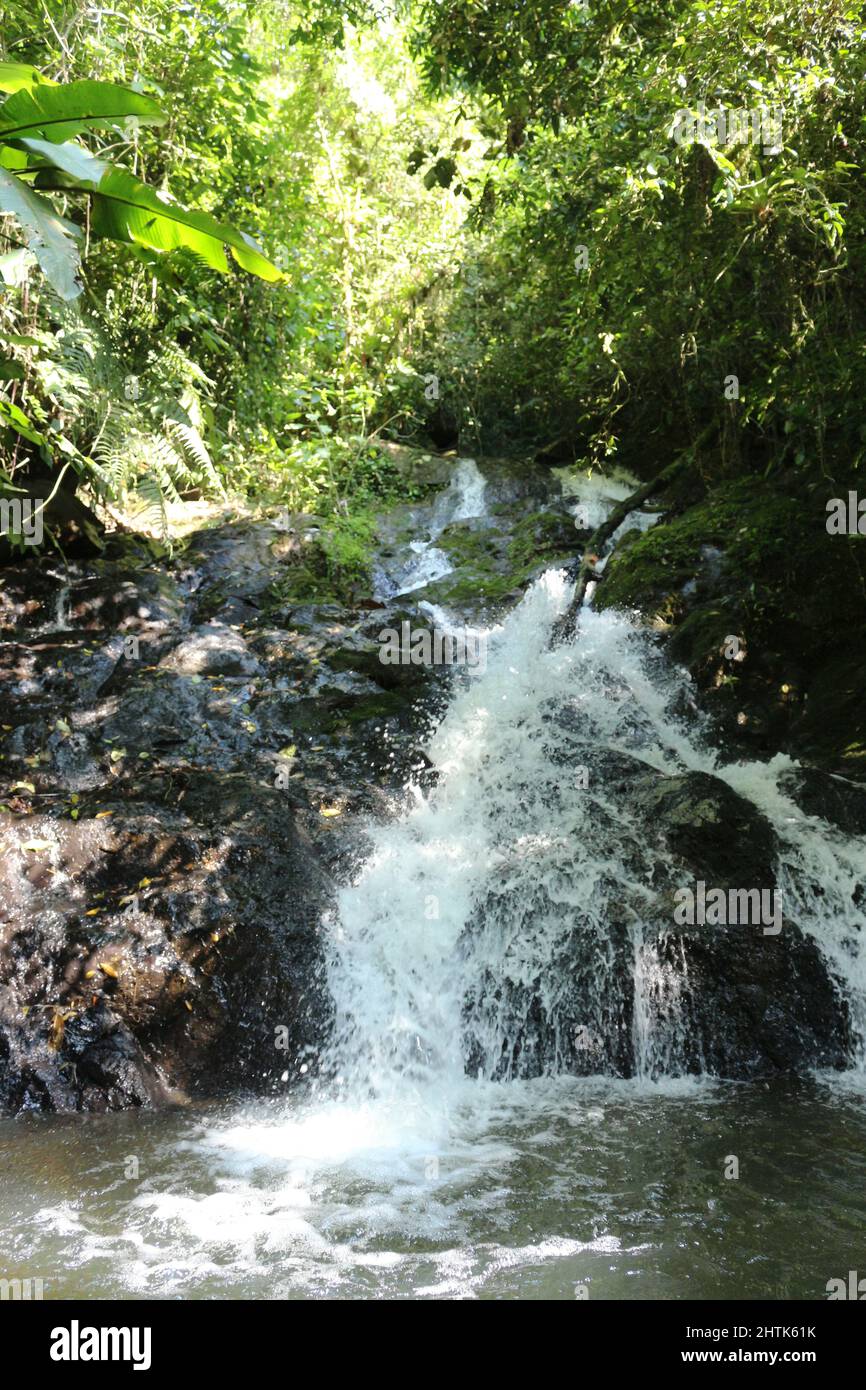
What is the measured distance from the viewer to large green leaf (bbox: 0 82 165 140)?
2.94 metres

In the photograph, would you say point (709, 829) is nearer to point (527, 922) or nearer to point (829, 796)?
point (829, 796)

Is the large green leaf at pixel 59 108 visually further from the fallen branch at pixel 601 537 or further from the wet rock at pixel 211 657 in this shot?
the fallen branch at pixel 601 537

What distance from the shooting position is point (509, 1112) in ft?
17.8

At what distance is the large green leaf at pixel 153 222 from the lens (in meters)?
3.13

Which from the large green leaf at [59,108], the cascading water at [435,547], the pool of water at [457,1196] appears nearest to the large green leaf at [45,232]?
the large green leaf at [59,108]

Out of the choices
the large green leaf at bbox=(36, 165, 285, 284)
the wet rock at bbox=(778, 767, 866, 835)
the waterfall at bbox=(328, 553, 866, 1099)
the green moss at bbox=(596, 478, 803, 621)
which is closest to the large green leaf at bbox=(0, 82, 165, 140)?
the large green leaf at bbox=(36, 165, 285, 284)

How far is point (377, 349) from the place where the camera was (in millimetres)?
15570

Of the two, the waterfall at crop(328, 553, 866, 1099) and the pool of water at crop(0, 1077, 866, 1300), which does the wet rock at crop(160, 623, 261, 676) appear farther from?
the pool of water at crop(0, 1077, 866, 1300)

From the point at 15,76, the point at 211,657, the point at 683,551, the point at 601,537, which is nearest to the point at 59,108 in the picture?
the point at 15,76

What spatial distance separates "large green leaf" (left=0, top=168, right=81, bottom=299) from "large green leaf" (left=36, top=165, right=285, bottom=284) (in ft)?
1.35

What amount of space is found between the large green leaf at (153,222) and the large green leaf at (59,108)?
14cm

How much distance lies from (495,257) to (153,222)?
13.4m
